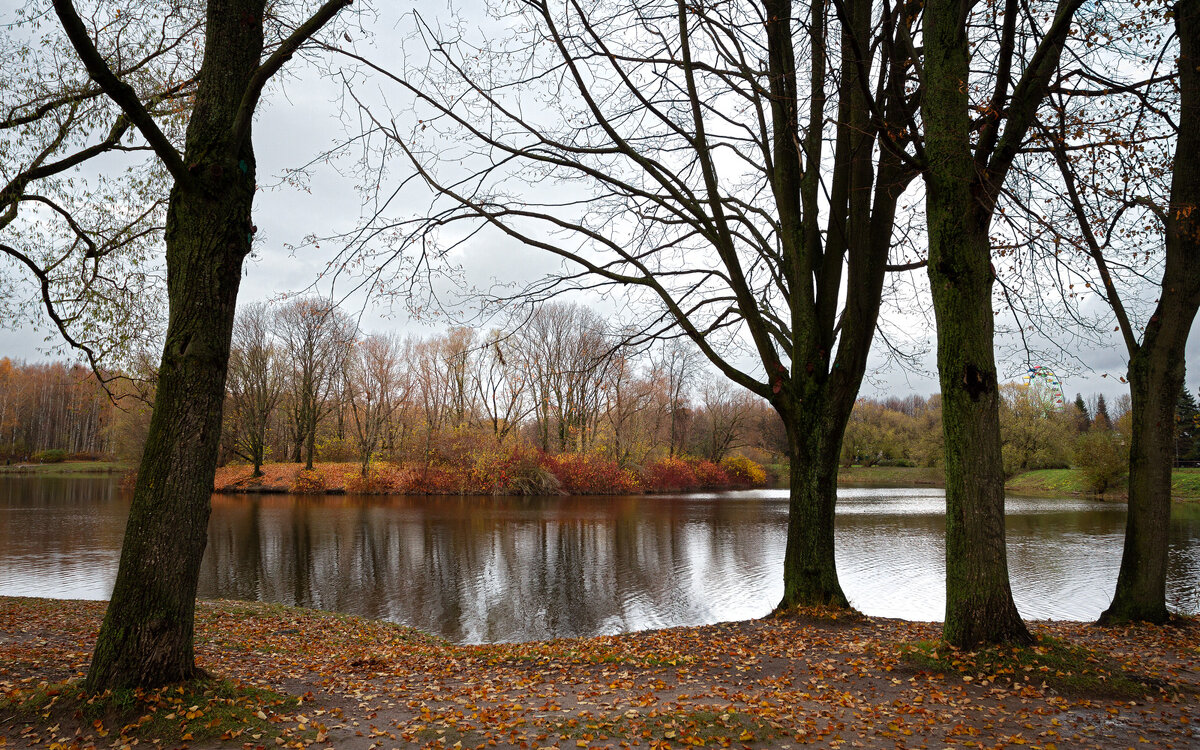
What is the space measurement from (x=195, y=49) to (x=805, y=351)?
397 inches

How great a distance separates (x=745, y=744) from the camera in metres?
3.76

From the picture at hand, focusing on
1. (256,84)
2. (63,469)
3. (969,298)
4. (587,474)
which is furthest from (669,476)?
(63,469)

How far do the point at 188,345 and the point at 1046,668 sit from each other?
22.2ft

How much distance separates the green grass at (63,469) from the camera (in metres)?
51.4

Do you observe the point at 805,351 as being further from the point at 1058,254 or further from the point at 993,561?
the point at 993,561

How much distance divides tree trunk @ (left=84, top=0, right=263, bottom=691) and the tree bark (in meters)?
9.15

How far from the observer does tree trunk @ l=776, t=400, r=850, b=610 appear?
7781 millimetres

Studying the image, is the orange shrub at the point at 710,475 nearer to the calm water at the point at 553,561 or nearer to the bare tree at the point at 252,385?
the calm water at the point at 553,561

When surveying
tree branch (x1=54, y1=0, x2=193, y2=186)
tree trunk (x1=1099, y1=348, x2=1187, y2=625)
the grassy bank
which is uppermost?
tree branch (x1=54, y1=0, x2=193, y2=186)

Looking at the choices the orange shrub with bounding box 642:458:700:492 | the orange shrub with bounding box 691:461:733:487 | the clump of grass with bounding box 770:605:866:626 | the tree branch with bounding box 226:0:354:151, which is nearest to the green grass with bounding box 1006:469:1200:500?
the orange shrub with bounding box 691:461:733:487

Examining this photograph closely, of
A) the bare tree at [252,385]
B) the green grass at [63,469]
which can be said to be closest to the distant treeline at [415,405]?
the bare tree at [252,385]

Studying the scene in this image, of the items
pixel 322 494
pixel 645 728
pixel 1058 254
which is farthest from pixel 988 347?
pixel 322 494

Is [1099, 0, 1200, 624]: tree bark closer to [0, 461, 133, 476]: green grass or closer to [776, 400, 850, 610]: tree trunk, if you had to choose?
[776, 400, 850, 610]: tree trunk

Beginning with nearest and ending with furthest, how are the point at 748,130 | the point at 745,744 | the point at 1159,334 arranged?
the point at 745,744
the point at 1159,334
the point at 748,130
